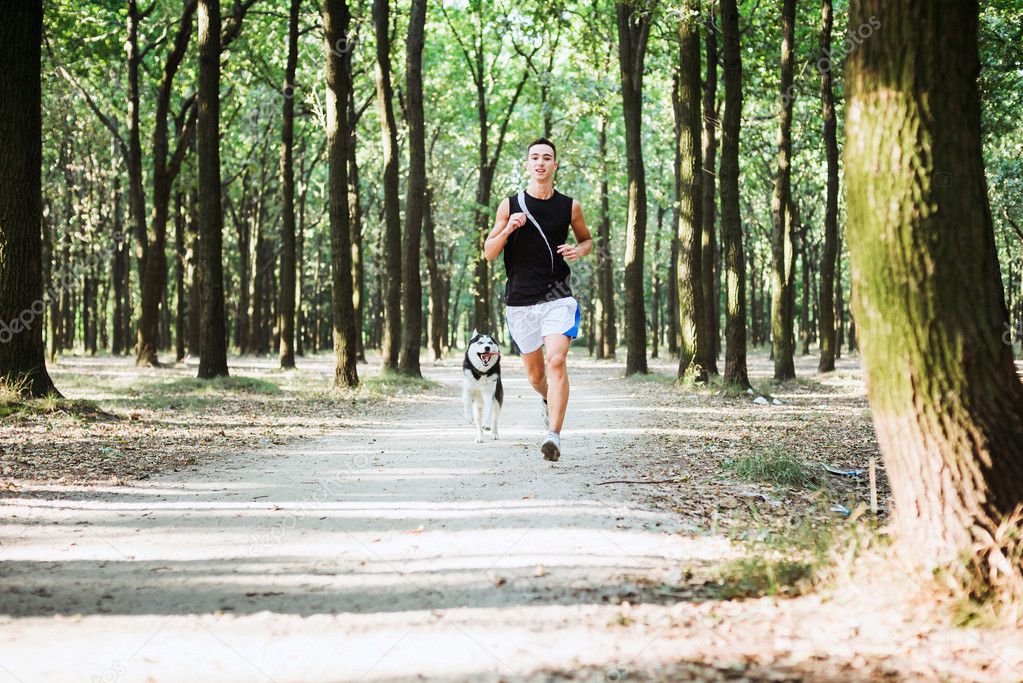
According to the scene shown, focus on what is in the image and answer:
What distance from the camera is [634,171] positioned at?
811 inches

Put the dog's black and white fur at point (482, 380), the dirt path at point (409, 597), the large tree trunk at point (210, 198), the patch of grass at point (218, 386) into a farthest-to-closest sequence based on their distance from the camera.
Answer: the large tree trunk at point (210, 198) < the patch of grass at point (218, 386) < the dog's black and white fur at point (482, 380) < the dirt path at point (409, 597)

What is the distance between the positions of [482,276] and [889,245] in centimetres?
2907

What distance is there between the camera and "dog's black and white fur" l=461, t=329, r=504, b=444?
927 cm

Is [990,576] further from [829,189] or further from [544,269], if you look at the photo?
[829,189]

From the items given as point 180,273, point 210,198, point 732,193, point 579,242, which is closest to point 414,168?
point 210,198

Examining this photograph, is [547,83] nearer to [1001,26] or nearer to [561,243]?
[1001,26]

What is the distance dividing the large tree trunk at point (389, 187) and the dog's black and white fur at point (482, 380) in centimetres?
1099

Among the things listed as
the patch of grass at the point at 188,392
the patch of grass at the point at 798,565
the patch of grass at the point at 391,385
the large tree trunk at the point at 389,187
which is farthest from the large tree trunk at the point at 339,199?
the patch of grass at the point at 798,565

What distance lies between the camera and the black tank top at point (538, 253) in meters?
7.13

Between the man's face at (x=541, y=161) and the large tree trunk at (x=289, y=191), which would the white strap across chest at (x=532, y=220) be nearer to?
the man's face at (x=541, y=161)

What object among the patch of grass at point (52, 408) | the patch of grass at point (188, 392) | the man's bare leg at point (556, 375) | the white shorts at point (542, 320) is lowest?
the patch of grass at point (188, 392)

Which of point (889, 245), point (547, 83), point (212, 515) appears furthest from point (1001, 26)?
point (212, 515)

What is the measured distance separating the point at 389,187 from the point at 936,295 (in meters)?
18.0

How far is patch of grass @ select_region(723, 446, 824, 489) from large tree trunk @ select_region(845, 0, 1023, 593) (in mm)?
3007
